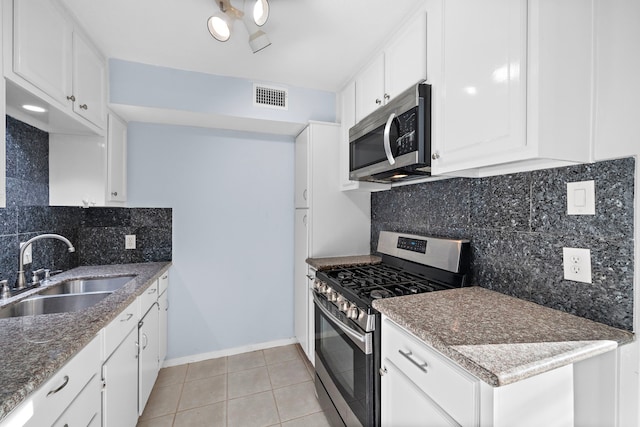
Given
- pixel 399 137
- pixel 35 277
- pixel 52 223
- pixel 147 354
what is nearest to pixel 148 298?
pixel 147 354

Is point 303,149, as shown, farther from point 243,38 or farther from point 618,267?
point 618,267

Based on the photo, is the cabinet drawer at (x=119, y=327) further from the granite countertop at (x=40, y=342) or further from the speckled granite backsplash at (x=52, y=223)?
the speckled granite backsplash at (x=52, y=223)

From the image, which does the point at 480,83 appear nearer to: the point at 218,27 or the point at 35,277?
the point at 218,27

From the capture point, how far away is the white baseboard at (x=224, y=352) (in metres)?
2.38

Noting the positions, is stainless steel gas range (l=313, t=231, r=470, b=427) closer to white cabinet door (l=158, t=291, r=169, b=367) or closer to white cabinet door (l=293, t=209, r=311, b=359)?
white cabinet door (l=293, t=209, r=311, b=359)

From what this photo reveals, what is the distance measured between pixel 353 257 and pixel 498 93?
164 cm

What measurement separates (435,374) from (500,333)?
0.82 feet

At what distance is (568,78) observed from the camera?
36.8 inches

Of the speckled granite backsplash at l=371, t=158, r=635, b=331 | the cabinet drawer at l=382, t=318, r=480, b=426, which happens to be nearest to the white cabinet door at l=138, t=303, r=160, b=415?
the cabinet drawer at l=382, t=318, r=480, b=426

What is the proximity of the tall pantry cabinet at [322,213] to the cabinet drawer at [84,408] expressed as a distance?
1.40 m

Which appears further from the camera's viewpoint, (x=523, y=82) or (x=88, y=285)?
(x=88, y=285)

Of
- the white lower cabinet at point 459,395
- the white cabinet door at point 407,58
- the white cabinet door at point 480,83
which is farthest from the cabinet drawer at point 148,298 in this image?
the white cabinet door at point 407,58

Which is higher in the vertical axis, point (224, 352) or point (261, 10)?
point (261, 10)

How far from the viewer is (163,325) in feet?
7.30
